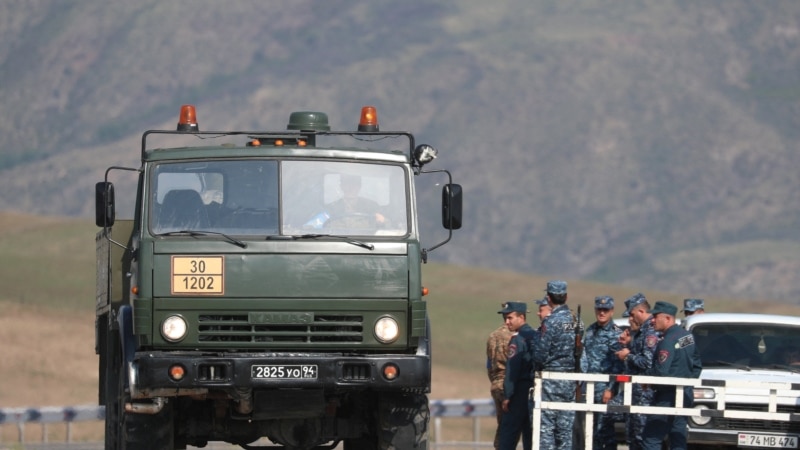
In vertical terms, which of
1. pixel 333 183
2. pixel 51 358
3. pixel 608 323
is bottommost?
pixel 51 358

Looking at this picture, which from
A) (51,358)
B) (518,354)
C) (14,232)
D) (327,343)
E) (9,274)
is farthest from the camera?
(14,232)

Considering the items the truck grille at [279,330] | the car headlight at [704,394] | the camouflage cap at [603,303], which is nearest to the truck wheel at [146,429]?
the truck grille at [279,330]

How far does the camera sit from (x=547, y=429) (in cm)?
1518

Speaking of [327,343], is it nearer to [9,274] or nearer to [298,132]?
[298,132]

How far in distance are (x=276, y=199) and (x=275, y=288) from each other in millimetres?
807

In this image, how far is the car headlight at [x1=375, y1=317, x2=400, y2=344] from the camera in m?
13.4

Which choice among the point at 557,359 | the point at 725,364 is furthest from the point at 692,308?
the point at 557,359

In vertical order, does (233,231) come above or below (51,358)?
above

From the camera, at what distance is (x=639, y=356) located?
50.8 ft

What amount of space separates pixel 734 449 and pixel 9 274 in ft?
137

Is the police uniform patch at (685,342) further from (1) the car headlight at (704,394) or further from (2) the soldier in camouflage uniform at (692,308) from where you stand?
(2) the soldier in camouflage uniform at (692,308)

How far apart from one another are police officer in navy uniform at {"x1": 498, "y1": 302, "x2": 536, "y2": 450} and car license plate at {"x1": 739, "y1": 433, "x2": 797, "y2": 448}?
2.09 meters

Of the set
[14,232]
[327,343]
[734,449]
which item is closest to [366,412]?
[327,343]

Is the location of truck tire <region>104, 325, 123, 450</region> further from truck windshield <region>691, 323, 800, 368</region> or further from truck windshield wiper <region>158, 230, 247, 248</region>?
truck windshield <region>691, 323, 800, 368</region>
